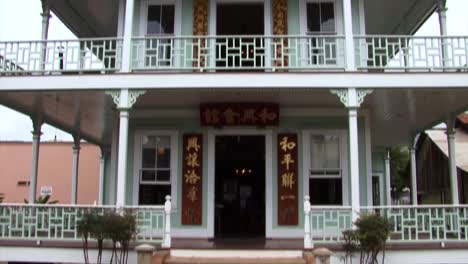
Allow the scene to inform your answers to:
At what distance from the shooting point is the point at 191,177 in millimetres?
12836

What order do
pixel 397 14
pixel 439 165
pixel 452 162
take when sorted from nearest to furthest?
pixel 452 162
pixel 397 14
pixel 439 165

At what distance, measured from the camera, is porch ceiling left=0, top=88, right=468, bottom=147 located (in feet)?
38.4

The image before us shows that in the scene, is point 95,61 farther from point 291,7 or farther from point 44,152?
point 44,152

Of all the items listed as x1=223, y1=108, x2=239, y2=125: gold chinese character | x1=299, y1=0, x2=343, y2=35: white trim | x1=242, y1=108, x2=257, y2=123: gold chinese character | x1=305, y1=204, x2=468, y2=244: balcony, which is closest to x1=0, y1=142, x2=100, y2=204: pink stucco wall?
x1=223, y1=108, x2=239, y2=125: gold chinese character

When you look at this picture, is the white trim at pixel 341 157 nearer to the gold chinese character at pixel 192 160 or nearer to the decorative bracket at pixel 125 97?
the gold chinese character at pixel 192 160

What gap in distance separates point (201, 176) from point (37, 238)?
13.5 feet

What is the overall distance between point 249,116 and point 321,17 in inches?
123

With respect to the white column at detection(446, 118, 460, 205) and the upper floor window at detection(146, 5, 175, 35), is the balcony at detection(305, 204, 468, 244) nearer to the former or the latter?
the white column at detection(446, 118, 460, 205)

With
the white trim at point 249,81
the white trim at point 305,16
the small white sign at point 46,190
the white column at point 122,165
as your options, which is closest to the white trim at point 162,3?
the white trim at point 249,81

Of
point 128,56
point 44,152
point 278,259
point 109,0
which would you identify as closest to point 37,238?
point 128,56

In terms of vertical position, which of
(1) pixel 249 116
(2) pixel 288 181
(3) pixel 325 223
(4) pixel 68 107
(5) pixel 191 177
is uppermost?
(4) pixel 68 107

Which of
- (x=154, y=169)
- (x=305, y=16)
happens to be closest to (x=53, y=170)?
(x=154, y=169)

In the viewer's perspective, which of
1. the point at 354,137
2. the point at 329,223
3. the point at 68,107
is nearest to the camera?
the point at 354,137

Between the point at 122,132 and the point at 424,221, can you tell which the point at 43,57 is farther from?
the point at 424,221
